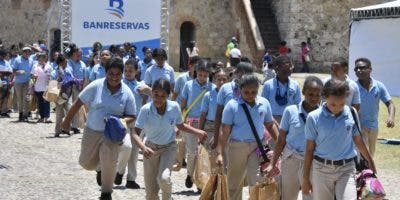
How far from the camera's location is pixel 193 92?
1107cm

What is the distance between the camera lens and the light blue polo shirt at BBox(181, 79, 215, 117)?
11062 mm

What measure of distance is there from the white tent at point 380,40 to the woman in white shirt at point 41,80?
29.3 ft

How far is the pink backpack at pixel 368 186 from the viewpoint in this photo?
6844 mm

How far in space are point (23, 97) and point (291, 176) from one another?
13072mm

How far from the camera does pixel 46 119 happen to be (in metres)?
19.6

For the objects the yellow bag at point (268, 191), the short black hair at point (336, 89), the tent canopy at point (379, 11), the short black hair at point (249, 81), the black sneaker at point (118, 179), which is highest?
the tent canopy at point (379, 11)

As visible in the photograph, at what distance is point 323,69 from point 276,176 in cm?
2513

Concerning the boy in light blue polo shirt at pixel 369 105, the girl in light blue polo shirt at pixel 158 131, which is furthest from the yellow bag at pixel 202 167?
the boy in light blue polo shirt at pixel 369 105

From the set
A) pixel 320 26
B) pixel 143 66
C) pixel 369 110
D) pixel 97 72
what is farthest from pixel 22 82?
pixel 320 26

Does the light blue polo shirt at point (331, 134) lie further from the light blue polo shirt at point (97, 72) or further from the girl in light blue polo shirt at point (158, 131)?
the light blue polo shirt at point (97, 72)

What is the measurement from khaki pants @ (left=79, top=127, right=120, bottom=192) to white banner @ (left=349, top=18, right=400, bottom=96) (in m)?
15.3

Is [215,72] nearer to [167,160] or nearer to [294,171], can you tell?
[167,160]

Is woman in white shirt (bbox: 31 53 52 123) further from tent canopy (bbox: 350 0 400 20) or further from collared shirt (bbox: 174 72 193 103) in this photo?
tent canopy (bbox: 350 0 400 20)

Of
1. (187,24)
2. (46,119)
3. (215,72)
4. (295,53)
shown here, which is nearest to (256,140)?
(215,72)
